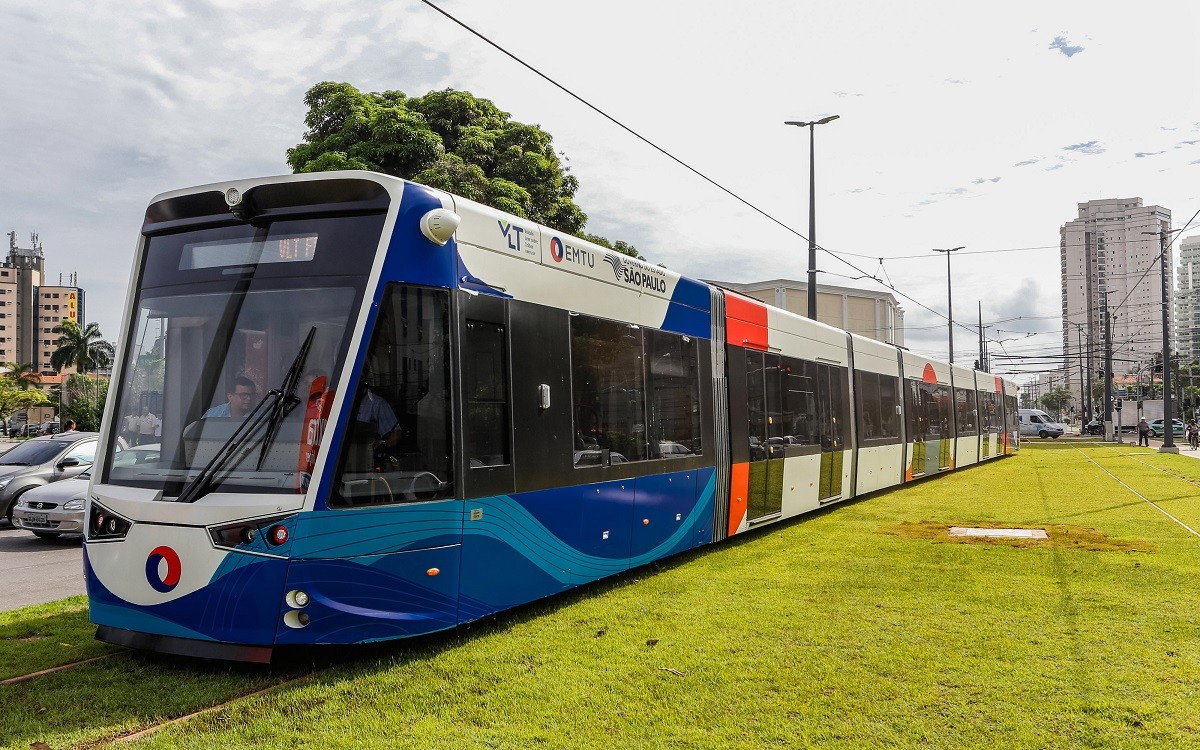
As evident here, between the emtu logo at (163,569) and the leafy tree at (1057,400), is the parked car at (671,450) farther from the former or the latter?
the leafy tree at (1057,400)

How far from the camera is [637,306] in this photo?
9.45 meters

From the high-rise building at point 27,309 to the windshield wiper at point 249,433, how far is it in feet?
514

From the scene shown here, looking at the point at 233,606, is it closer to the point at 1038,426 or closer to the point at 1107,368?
the point at 1107,368

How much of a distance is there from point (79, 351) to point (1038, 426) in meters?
87.5

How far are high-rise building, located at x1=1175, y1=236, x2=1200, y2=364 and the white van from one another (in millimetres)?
10083

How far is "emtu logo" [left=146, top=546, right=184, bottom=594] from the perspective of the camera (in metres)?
5.93

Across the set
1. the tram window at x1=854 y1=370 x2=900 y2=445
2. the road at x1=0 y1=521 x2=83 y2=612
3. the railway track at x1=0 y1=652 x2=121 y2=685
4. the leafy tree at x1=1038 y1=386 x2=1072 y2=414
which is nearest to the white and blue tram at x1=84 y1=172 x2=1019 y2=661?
the railway track at x1=0 y1=652 x2=121 y2=685

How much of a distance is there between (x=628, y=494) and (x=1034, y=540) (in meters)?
6.18

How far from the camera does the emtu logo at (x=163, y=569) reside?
19.5ft

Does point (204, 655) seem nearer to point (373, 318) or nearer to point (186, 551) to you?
point (186, 551)

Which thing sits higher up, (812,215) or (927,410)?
(812,215)

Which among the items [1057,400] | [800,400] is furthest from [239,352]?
[1057,400]

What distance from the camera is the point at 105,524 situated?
20.5ft

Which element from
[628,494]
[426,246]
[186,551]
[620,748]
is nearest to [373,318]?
[426,246]
